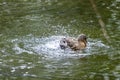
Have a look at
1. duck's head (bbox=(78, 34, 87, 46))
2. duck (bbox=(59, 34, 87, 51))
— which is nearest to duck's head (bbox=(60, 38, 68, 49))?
duck (bbox=(59, 34, 87, 51))

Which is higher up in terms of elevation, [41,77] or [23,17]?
[23,17]

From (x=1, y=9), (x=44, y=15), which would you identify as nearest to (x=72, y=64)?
(x=44, y=15)

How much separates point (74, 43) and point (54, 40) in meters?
0.77

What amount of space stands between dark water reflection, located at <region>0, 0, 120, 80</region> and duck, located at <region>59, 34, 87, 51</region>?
12 cm

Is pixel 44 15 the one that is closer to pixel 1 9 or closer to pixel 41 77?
pixel 1 9

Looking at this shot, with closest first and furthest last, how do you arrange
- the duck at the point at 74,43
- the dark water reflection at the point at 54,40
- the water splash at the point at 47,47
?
the dark water reflection at the point at 54,40 < the water splash at the point at 47,47 < the duck at the point at 74,43

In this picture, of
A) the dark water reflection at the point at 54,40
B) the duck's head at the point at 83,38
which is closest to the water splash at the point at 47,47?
the dark water reflection at the point at 54,40

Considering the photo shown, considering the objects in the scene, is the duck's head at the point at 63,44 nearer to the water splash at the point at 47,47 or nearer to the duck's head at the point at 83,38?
the water splash at the point at 47,47

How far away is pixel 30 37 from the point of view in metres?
9.56

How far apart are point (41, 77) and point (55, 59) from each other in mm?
941

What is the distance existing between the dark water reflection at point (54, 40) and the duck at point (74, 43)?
0.40ft

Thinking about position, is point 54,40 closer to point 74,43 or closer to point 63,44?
point 63,44

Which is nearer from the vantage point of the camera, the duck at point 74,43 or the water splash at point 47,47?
the water splash at point 47,47

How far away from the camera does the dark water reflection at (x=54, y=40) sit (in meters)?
7.59
